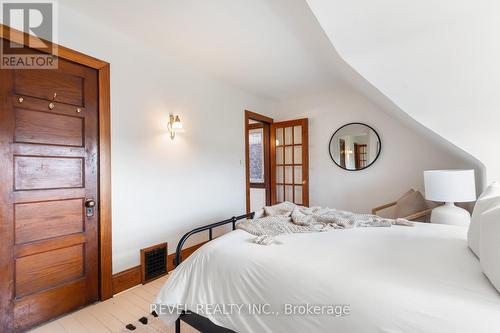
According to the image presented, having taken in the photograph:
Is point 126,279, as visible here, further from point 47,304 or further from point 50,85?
point 50,85

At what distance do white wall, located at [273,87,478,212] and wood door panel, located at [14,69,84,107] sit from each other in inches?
130

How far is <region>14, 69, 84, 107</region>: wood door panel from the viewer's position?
186 centimetres

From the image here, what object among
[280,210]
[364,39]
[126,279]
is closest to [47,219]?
[126,279]

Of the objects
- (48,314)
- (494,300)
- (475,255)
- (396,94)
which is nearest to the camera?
(494,300)

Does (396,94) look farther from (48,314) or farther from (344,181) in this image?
(48,314)

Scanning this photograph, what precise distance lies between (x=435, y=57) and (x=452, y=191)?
132 cm

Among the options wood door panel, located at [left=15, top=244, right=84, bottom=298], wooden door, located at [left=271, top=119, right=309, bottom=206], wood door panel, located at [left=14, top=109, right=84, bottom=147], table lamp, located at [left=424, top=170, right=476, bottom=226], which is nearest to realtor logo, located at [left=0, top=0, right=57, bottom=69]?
wood door panel, located at [left=14, top=109, right=84, bottom=147]

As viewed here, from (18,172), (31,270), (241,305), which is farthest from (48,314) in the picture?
(241,305)

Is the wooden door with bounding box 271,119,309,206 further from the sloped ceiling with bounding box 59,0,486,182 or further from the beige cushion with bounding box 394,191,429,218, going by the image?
the sloped ceiling with bounding box 59,0,486,182

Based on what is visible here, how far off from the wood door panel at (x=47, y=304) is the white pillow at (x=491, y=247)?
9.10 ft

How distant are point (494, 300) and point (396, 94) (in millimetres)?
2151

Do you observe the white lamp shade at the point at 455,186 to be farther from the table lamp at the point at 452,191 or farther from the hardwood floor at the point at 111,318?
the hardwood floor at the point at 111,318

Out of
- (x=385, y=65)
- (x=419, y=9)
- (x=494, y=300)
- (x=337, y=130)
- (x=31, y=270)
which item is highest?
(x=419, y=9)

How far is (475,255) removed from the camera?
125 centimetres
